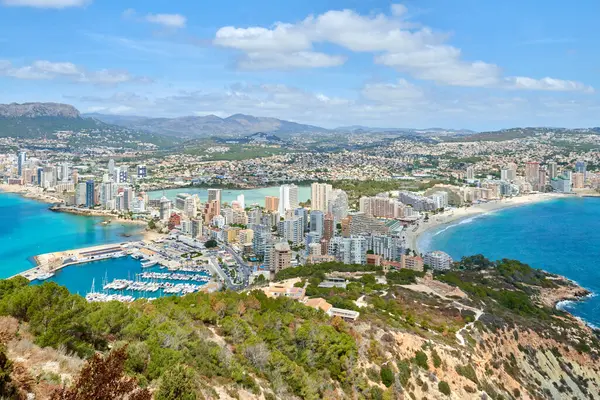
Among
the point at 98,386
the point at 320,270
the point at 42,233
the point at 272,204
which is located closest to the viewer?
the point at 98,386

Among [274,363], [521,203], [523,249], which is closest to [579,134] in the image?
[521,203]

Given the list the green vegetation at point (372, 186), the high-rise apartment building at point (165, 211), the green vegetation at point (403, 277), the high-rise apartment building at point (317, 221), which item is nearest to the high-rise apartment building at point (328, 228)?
the high-rise apartment building at point (317, 221)

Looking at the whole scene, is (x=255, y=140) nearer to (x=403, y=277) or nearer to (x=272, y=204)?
(x=272, y=204)

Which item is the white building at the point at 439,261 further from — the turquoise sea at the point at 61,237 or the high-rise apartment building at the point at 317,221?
the turquoise sea at the point at 61,237

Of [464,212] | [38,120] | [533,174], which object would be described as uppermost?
[38,120]

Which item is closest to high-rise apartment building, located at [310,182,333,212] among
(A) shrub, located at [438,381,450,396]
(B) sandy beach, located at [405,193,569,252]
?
(B) sandy beach, located at [405,193,569,252]

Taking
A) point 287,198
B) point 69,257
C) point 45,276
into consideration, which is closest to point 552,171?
point 287,198

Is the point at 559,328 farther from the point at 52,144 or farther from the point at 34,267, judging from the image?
the point at 52,144
